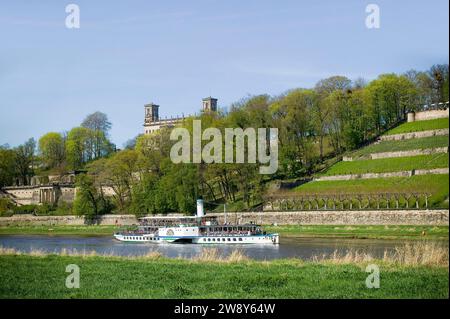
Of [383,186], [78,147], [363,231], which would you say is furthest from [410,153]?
[78,147]

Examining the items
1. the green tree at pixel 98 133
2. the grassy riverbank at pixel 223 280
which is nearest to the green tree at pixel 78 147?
the green tree at pixel 98 133

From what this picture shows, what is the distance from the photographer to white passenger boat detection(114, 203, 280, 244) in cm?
6875

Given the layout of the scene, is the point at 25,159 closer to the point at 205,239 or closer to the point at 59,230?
the point at 59,230

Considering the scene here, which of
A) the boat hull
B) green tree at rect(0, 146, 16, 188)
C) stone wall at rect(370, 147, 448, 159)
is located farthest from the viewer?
green tree at rect(0, 146, 16, 188)

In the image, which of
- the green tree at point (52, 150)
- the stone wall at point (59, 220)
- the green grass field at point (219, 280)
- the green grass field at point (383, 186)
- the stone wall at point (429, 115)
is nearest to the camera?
the green grass field at point (219, 280)

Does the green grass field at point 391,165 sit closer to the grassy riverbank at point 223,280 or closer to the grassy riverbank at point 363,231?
the grassy riverbank at point 363,231

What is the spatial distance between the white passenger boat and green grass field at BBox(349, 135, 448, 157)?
99.9 ft

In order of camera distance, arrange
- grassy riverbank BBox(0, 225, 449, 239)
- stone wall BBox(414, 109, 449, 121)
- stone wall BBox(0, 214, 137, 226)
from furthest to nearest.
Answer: stone wall BBox(414, 109, 449, 121) < stone wall BBox(0, 214, 137, 226) < grassy riverbank BBox(0, 225, 449, 239)

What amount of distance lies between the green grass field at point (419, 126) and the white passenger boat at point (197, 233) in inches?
A: 1550

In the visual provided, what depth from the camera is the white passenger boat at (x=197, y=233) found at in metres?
68.8

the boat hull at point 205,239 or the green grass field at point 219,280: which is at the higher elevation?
the green grass field at point 219,280

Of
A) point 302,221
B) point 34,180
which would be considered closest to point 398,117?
point 302,221

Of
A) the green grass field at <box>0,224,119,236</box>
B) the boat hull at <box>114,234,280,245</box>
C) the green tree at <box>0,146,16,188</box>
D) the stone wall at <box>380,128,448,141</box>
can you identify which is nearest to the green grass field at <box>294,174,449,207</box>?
the stone wall at <box>380,128,448,141</box>

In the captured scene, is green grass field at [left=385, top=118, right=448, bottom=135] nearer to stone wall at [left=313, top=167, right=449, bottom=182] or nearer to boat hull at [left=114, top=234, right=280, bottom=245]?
stone wall at [left=313, top=167, right=449, bottom=182]
